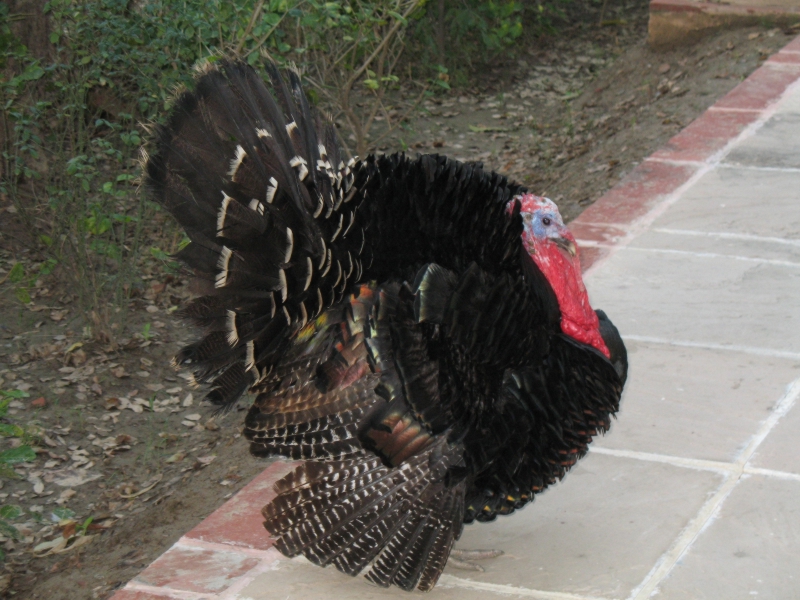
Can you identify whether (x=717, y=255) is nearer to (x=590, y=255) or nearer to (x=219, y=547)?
(x=590, y=255)

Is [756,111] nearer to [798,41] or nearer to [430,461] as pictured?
[798,41]

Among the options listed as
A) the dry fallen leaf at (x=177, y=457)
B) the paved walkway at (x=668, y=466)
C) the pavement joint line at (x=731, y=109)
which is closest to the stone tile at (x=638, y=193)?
the paved walkway at (x=668, y=466)

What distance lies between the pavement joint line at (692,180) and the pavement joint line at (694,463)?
147cm

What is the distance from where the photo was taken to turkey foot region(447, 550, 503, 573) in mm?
3455

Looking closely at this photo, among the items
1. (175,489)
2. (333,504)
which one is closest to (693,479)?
(333,504)

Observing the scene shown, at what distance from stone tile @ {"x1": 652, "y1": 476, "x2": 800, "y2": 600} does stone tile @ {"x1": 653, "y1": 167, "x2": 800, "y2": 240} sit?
231cm

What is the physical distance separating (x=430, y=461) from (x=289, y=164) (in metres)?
1.04

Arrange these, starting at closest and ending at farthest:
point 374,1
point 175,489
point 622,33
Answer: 1. point 175,489
2. point 374,1
3. point 622,33

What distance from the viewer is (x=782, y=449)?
394 centimetres

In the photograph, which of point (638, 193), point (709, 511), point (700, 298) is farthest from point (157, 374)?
point (709, 511)

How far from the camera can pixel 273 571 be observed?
3.50 meters

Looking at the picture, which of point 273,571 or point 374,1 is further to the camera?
point 374,1

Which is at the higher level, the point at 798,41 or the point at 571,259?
the point at 571,259

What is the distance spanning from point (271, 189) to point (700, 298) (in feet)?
8.57
